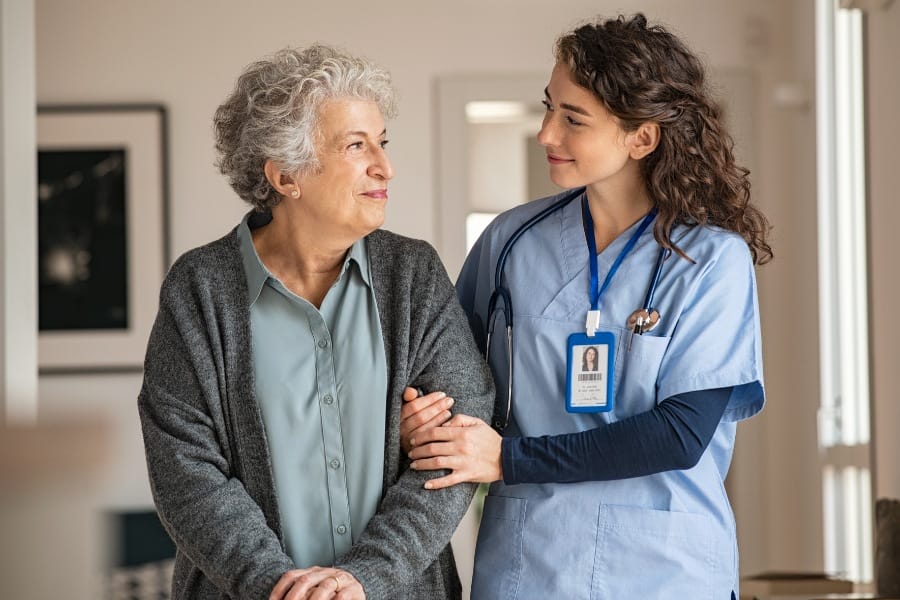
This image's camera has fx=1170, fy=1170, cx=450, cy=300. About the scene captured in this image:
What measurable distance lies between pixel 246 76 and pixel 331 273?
335 mm

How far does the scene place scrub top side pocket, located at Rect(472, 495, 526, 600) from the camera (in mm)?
1856

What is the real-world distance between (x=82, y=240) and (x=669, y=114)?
303cm

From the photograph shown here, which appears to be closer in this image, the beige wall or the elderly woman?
the elderly woman

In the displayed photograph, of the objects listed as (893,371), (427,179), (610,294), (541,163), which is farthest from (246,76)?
(541,163)

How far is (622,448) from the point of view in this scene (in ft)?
5.72

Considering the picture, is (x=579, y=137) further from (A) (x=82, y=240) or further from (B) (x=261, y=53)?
(A) (x=82, y=240)

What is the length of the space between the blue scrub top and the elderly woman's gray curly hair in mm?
442

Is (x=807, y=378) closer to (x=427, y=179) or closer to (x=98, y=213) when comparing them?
(x=427, y=179)

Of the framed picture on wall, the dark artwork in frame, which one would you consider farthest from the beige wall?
the dark artwork in frame

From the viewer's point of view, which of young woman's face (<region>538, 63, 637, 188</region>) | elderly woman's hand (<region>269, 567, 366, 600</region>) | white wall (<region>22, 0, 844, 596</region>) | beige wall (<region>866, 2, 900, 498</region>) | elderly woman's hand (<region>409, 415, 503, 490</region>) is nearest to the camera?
elderly woman's hand (<region>269, 567, 366, 600</region>)

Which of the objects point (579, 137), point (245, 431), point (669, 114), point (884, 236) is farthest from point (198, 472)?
point (884, 236)

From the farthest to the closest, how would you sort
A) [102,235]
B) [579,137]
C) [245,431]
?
[102,235] < [579,137] < [245,431]

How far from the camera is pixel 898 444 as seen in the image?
8.56 ft

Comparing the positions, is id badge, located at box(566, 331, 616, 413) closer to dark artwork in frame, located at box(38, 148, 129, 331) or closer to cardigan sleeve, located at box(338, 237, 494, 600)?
cardigan sleeve, located at box(338, 237, 494, 600)
